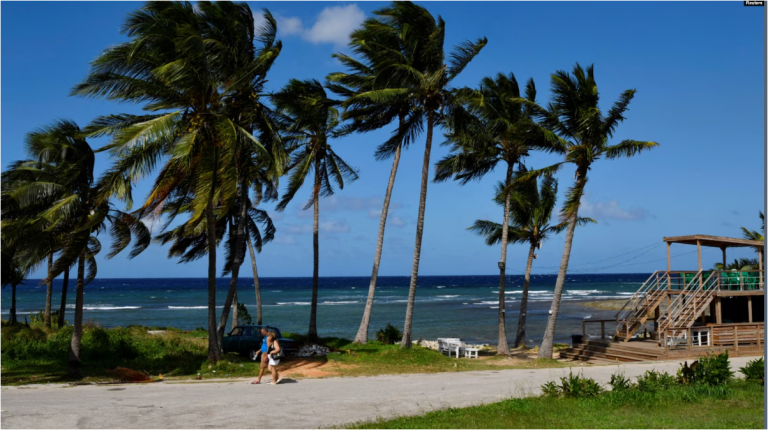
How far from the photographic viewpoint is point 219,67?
17.6 metres

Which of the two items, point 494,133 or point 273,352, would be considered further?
point 494,133

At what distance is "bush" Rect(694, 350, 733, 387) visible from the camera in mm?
13219

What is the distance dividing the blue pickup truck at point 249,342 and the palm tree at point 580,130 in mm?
9487

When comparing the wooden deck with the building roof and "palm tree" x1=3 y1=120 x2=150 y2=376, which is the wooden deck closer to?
the building roof

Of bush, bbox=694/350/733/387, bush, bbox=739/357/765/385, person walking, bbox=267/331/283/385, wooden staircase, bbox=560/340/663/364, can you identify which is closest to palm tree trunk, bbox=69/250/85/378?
person walking, bbox=267/331/283/385

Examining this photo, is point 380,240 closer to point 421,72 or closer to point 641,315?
point 421,72

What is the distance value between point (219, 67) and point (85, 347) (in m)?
11.7

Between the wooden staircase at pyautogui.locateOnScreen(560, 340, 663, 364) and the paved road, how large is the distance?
16.1ft

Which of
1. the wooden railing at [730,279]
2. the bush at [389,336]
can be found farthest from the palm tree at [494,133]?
the wooden railing at [730,279]

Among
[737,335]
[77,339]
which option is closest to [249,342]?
[77,339]

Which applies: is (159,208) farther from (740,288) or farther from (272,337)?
(740,288)

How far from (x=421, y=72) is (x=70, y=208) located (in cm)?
1225

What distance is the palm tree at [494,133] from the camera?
72.8ft

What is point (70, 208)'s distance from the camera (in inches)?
664
